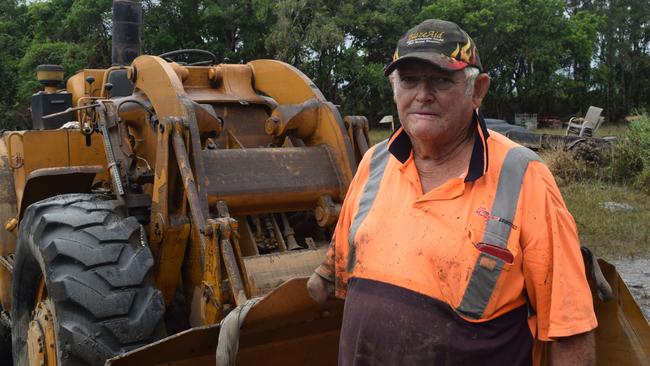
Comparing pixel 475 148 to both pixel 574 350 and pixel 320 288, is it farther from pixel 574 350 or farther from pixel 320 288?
pixel 320 288

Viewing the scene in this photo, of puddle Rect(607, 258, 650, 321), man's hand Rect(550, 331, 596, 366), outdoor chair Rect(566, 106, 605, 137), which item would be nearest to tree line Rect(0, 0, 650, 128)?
outdoor chair Rect(566, 106, 605, 137)

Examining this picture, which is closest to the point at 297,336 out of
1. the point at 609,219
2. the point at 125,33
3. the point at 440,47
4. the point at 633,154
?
the point at 440,47

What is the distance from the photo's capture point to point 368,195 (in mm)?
2436

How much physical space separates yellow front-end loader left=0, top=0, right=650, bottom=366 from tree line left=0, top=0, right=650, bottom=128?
23.5m

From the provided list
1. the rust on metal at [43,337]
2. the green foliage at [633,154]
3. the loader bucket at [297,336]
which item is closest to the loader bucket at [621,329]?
the loader bucket at [297,336]

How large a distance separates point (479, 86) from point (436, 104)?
0.17 meters

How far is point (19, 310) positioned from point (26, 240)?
0.57 metres

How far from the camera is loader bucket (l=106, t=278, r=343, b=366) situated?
2762mm

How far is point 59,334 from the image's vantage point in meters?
3.56

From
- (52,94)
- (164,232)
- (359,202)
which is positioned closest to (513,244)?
(359,202)

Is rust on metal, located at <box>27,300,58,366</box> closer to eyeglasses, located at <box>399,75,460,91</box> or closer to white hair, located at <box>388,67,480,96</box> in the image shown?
eyeglasses, located at <box>399,75,460,91</box>

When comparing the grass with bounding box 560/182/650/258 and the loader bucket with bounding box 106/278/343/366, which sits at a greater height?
the loader bucket with bounding box 106/278/343/366

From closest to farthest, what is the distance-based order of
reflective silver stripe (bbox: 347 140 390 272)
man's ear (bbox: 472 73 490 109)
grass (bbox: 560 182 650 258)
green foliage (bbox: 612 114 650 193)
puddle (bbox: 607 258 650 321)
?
man's ear (bbox: 472 73 490 109), reflective silver stripe (bbox: 347 140 390 272), puddle (bbox: 607 258 650 321), grass (bbox: 560 182 650 258), green foliage (bbox: 612 114 650 193)

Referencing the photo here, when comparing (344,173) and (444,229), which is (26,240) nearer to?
(344,173)
